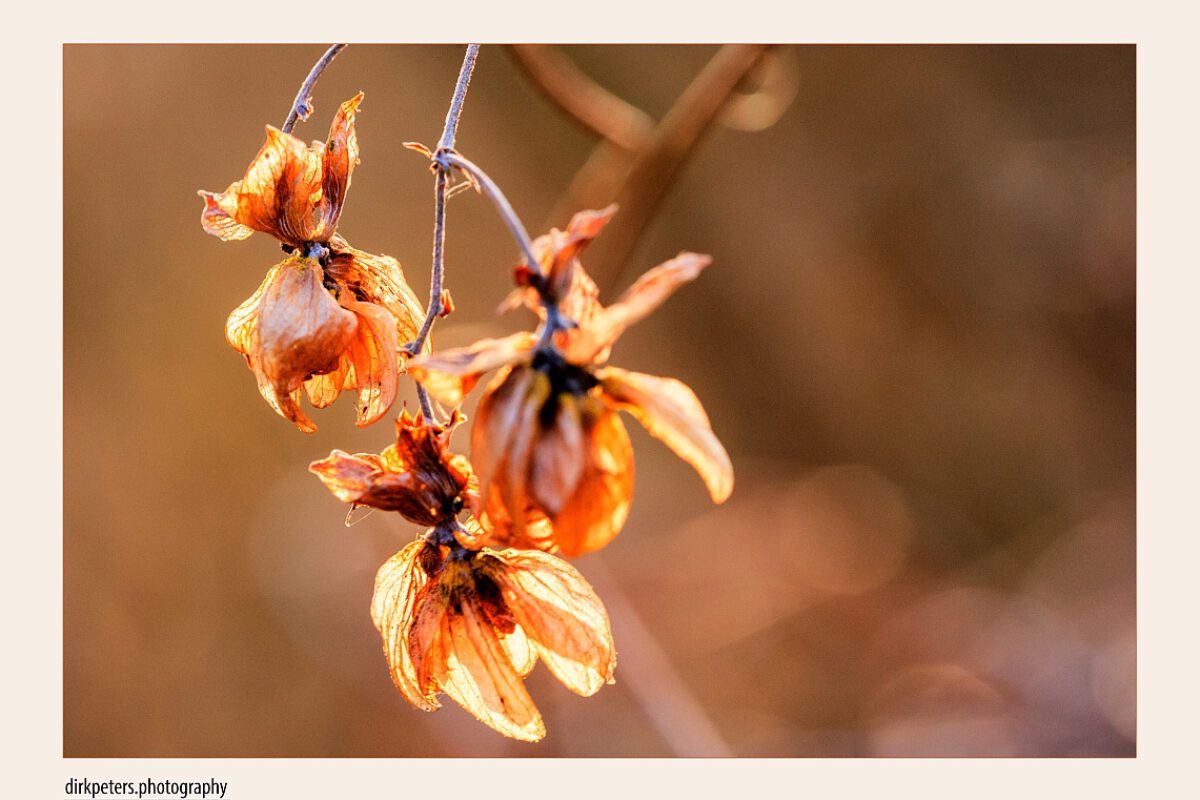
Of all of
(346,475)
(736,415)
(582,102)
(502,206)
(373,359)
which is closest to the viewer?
(502,206)

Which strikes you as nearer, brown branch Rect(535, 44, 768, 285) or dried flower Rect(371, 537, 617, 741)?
dried flower Rect(371, 537, 617, 741)

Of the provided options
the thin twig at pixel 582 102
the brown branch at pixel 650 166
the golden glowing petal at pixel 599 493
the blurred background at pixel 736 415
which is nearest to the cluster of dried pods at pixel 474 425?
the golden glowing petal at pixel 599 493

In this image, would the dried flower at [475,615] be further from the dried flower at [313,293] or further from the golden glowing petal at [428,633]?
the dried flower at [313,293]

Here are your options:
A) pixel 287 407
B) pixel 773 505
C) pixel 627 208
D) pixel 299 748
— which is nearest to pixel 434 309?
pixel 287 407

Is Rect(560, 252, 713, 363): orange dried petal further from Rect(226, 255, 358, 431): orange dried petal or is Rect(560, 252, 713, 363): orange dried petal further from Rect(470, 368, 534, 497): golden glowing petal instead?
Rect(226, 255, 358, 431): orange dried petal

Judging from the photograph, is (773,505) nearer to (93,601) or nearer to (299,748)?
(299,748)

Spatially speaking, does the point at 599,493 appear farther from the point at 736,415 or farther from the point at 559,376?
the point at 736,415

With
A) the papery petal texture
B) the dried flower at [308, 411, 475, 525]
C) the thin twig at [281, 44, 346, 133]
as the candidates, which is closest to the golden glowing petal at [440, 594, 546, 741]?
the dried flower at [308, 411, 475, 525]

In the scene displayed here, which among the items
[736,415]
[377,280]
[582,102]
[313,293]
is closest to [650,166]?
[582,102]
